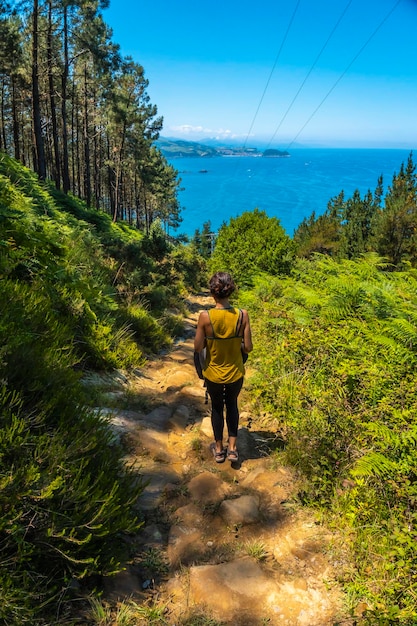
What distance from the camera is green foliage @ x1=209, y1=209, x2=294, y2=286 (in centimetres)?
1373

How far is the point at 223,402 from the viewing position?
3994 millimetres

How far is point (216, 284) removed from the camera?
3.66 metres

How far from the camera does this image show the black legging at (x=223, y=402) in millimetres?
3862

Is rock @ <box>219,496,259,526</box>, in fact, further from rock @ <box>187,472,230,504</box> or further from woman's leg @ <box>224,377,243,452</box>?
woman's leg @ <box>224,377,243,452</box>

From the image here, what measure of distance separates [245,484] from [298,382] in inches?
52.9

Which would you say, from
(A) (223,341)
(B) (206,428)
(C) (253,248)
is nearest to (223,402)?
(A) (223,341)

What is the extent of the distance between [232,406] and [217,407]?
162 mm

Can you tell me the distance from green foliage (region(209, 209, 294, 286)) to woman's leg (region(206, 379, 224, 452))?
31.7ft

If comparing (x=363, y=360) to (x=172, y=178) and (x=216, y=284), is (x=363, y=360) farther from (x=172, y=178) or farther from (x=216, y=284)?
(x=172, y=178)

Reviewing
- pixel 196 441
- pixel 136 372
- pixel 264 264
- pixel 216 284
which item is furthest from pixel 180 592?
pixel 264 264

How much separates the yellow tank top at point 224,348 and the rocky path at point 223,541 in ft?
3.36

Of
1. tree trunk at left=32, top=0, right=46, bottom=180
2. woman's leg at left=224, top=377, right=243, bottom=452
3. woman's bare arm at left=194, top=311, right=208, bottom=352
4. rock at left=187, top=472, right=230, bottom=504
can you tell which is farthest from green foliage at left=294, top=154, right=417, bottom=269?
rock at left=187, top=472, right=230, bottom=504

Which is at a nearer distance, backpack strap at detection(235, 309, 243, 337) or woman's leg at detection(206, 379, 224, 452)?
backpack strap at detection(235, 309, 243, 337)

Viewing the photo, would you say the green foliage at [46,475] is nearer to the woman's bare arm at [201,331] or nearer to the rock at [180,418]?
the woman's bare arm at [201,331]
